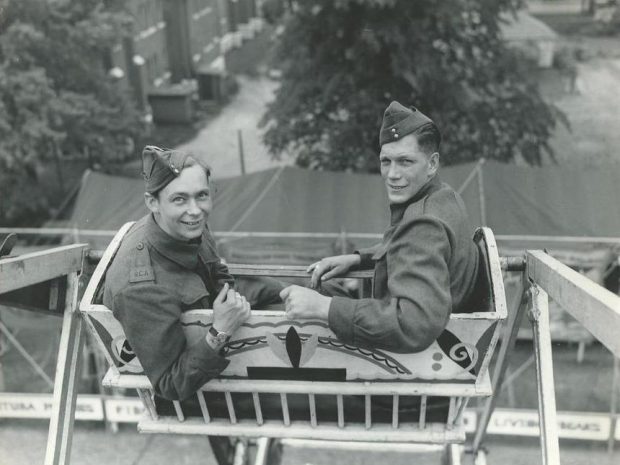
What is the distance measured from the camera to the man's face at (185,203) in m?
2.91

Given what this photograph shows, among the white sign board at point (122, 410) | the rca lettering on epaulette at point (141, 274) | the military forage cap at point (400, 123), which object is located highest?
the military forage cap at point (400, 123)

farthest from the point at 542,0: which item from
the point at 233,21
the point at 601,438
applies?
the point at 601,438

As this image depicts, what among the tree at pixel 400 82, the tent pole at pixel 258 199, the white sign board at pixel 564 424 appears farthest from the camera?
the tree at pixel 400 82

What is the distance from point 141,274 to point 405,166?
46.0 inches

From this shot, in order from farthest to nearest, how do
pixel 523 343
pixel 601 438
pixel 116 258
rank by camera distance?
pixel 523 343 → pixel 601 438 → pixel 116 258

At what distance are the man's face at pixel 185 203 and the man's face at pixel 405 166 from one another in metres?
0.77

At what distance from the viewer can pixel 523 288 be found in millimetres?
3416

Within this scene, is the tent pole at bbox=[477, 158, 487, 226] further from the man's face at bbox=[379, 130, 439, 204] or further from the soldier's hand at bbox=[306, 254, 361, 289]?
the man's face at bbox=[379, 130, 439, 204]

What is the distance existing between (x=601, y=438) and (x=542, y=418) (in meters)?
6.48

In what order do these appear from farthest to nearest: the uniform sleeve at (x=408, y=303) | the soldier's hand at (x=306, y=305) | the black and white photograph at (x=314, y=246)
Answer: the black and white photograph at (x=314, y=246)
the soldier's hand at (x=306, y=305)
the uniform sleeve at (x=408, y=303)

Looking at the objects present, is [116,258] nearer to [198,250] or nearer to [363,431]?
[198,250]

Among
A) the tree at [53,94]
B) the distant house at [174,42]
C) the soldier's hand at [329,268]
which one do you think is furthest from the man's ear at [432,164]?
the distant house at [174,42]

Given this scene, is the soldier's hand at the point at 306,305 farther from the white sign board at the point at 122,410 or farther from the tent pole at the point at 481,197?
the tent pole at the point at 481,197

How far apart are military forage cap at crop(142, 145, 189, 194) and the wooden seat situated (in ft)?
1.44
